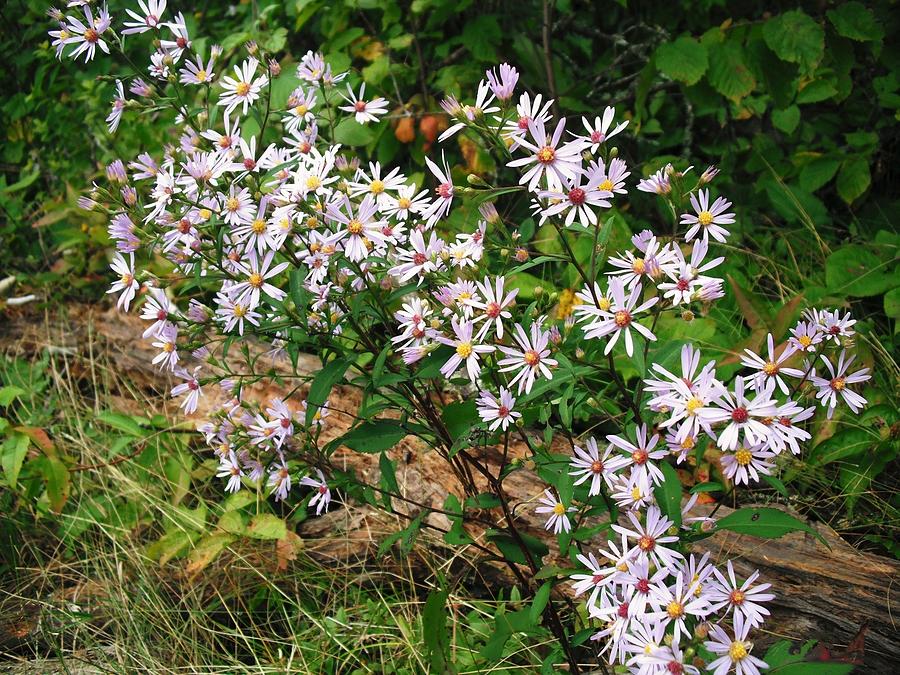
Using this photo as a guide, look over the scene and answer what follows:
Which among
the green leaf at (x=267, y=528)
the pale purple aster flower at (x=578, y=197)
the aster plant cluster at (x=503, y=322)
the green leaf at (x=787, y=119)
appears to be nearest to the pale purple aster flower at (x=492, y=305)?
the aster plant cluster at (x=503, y=322)

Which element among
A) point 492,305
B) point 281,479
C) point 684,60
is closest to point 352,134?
point 684,60

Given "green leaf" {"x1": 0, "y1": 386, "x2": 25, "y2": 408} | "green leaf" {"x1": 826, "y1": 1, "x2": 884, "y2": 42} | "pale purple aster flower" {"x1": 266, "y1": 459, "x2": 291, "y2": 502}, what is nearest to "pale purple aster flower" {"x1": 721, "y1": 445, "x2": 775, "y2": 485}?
"pale purple aster flower" {"x1": 266, "y1": 459, "x2": 291, "y2": 502}

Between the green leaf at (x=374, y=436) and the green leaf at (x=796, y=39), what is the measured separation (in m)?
1.71

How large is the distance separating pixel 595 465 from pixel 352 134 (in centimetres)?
192

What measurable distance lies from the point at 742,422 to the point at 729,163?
2.34m

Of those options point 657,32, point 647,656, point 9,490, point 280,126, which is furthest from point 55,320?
point 647,656

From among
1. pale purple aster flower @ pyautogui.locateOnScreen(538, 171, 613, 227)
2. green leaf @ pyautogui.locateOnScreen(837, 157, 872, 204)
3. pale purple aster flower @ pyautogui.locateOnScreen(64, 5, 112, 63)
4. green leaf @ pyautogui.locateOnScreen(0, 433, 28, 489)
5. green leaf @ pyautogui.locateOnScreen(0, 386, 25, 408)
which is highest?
pale purple aster flower @ pyautogui.locateOnScreen(538, 171, 613, 227)

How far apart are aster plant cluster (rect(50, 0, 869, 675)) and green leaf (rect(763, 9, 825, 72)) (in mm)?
1114

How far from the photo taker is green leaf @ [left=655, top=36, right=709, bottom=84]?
252 centimetres

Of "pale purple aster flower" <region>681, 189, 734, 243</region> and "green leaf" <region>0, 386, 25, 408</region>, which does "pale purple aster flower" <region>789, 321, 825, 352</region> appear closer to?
"pale purple aster flower" <region>681, 189, 734, 243</region>

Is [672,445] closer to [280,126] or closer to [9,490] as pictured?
[9,490]

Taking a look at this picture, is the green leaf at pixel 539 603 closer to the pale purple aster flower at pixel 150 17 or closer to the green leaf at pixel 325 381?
the green leaf at pixel 325 381

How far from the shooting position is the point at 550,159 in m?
1.21

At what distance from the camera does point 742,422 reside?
1158mm
